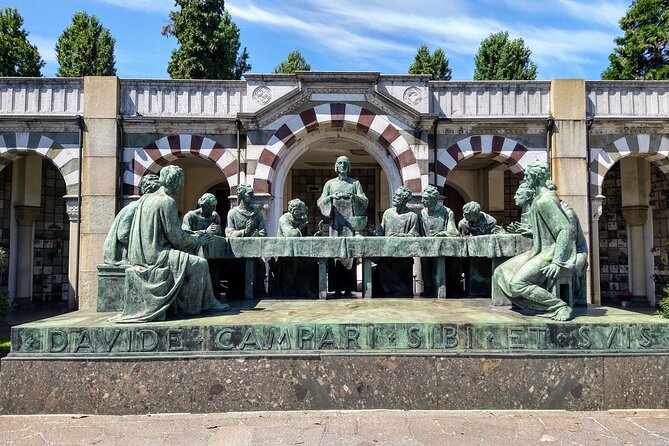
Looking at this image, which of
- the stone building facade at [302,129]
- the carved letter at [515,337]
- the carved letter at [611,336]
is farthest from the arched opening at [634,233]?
the carved letter at [515,337]

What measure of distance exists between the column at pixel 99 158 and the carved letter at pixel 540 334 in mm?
Answer: 10238

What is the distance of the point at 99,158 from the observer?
11461mm

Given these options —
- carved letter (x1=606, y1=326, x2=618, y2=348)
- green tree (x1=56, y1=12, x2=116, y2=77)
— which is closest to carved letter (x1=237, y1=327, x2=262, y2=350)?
carved letter (x1=606, y1=326, x2=618, y2=348)

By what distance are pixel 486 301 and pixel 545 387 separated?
188 cm

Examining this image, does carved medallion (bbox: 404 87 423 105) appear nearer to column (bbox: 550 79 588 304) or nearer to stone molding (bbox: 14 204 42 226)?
column (bbox: 550 79 588 304)

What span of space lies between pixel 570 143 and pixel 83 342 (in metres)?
11.4

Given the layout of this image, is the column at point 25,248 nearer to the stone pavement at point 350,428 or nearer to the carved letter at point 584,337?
the stone pavement at point 350,428

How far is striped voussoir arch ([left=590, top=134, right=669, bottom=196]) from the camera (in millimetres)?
11664

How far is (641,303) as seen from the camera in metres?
14.6

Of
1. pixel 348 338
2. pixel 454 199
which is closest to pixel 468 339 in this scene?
pixel 348 338

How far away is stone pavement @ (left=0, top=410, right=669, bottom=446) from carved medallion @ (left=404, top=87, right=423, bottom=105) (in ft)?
29.0

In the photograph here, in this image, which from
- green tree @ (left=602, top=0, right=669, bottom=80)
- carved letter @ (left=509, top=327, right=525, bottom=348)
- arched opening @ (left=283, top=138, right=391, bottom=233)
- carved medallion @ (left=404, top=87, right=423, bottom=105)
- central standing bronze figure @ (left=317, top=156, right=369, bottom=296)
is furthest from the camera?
arched opening @ (left=283, top=138, right=391, bottom=233)

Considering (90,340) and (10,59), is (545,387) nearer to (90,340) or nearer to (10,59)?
(90,340)

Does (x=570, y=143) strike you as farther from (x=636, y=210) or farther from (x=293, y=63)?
(x=293, y=63)
